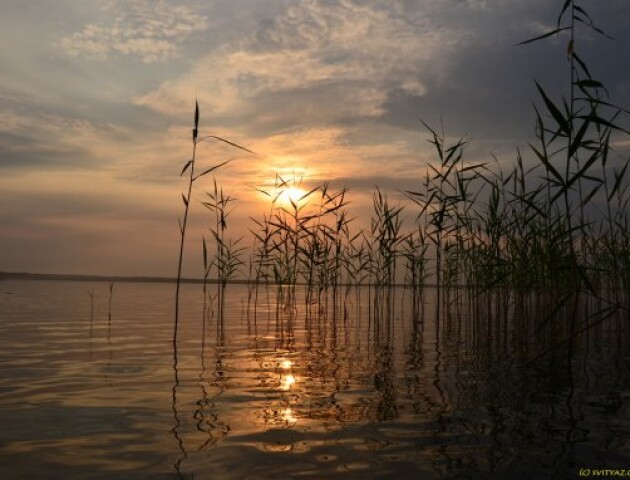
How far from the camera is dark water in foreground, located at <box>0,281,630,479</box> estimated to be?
10.8 ft

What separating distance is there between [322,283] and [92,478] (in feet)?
38.0

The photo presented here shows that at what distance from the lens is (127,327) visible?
12.1 meters

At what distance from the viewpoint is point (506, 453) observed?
11.4ft

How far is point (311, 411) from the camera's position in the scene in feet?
14.9

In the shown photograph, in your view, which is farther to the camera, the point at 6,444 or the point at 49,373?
the point at 49,373

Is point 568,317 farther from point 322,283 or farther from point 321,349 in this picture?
point 321,349

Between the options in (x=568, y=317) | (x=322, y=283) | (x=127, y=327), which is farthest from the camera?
(x=322, y=283)

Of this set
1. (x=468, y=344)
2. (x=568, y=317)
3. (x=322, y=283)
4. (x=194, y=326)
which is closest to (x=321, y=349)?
(x=468, y=344)

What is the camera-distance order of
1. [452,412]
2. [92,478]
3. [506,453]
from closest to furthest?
1. [92,478]
2. [506,453]
3. [452,412]

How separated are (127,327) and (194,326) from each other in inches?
57.9

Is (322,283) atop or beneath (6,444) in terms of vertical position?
atop

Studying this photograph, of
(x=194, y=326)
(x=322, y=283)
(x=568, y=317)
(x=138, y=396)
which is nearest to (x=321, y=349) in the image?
(x=138, y=396)

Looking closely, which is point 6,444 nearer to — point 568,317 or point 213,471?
point 213,471

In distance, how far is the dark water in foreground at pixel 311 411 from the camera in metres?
3.28
